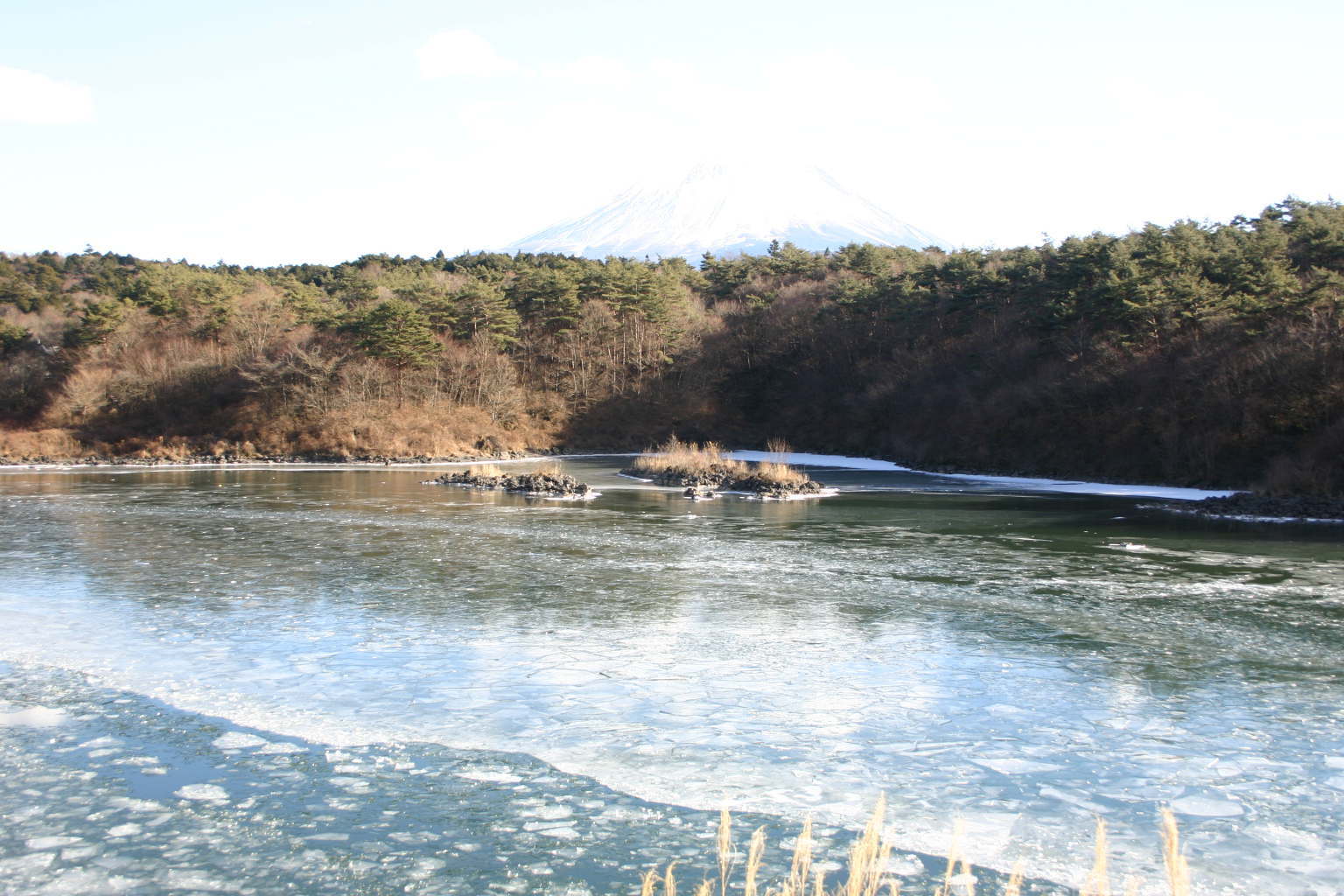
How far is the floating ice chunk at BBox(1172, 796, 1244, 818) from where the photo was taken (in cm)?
487

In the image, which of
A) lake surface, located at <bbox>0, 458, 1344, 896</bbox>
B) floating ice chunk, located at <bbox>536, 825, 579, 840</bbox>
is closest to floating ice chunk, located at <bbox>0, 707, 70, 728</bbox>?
lake surface, located at <bbox>0, 458, 1344, 896</bbox>

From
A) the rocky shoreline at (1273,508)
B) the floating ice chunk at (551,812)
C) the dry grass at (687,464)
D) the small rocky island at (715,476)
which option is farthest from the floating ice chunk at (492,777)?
the dry grass at (687,464)

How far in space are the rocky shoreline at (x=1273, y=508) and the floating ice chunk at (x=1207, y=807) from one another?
53.8 ft

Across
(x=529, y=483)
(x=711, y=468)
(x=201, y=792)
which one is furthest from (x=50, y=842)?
(x=711, y=468)

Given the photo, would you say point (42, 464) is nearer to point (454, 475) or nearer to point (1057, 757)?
point (454, 475)

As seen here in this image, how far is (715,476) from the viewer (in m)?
28.0

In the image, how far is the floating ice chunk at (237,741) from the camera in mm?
5812

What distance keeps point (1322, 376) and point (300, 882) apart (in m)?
28.0

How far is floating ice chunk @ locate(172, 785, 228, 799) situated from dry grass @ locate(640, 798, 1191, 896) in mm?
2343

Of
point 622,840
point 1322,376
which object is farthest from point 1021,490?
point 622,840

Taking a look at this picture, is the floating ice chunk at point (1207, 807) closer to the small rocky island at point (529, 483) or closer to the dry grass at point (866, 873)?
the dry grass at point (866, 873)

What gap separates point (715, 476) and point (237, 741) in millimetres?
22423

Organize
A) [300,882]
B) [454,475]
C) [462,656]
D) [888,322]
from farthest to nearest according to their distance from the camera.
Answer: [888,322], [454,475], [462,656], [300,882]

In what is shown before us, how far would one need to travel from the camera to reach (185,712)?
647 cm
